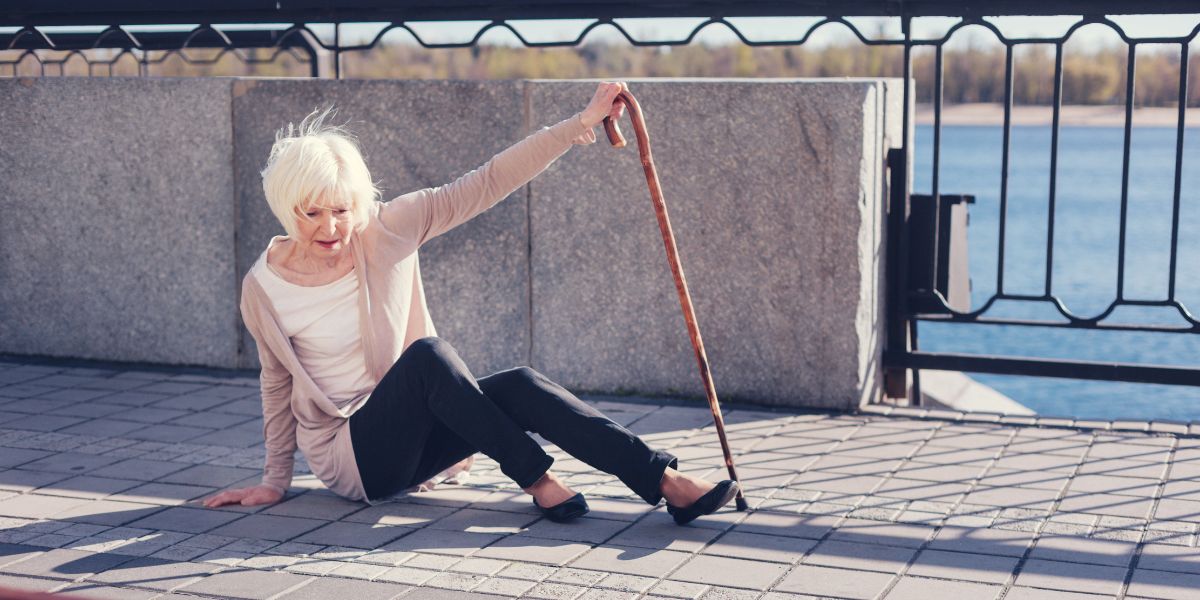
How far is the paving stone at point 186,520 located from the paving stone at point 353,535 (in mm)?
321

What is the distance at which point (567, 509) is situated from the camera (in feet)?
13.7

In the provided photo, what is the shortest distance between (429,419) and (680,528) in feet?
2.61

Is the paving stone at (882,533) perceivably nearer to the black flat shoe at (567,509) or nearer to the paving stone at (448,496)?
the black flat shoe at (567,509)

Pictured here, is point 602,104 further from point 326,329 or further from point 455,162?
point 455,162

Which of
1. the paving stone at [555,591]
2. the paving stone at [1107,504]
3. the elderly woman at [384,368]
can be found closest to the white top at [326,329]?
the elderly woman at [384,368]

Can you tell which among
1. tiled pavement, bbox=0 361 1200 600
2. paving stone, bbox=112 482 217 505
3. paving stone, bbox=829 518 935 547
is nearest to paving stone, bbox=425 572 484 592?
tiled pavement, bbox=0 361 1200 600

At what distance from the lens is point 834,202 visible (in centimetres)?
558

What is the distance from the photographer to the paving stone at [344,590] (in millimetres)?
3584

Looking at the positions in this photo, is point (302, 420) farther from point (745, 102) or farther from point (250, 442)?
point (745, 102)

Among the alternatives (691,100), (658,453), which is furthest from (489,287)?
(658,453)

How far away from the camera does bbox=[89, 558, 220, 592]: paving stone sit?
369 cm

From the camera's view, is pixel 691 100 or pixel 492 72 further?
pixel 492 72

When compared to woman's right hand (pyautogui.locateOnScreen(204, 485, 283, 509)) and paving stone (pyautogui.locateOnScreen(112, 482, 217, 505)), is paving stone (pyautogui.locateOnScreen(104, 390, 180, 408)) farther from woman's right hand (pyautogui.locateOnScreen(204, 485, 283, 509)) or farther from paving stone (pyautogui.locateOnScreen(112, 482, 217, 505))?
woman's right hand (pyautogui.locateOnScreen(204, 485, 283, 509))

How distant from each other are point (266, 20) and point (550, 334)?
2121 millimetres
